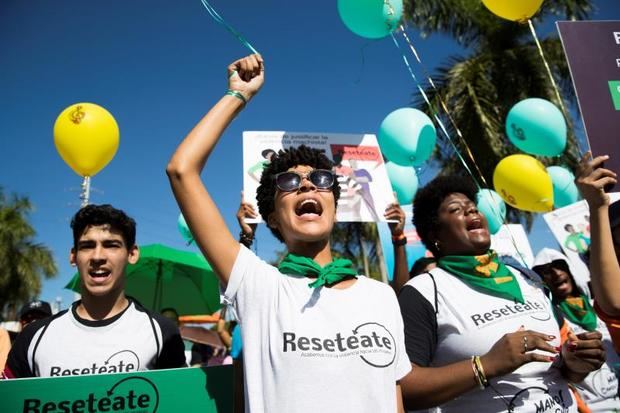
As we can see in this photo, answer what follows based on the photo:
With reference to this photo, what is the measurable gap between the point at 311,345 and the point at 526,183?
13.9 ft

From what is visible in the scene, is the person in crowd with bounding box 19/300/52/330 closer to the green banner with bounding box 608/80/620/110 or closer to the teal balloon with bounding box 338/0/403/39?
the teal balloon with bounding box 338/0/403/39

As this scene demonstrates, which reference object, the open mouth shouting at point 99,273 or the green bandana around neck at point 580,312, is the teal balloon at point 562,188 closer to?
the green bandana around neck at point 580,312

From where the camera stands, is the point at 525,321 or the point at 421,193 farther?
the point at 421,193

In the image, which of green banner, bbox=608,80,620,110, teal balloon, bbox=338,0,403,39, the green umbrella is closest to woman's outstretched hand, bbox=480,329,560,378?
green banner, bbox=608,80,620,110

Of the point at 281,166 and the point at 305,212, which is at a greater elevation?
the point at 281,166

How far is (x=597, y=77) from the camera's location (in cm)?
218

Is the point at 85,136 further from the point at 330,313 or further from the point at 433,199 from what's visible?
the point at 330,313

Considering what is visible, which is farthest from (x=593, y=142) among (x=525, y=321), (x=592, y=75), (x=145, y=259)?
(x=145, y=259)

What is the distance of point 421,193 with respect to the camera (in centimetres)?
264

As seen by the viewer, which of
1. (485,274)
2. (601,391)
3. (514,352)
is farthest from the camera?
(601,391)

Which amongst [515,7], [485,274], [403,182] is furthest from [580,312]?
[515,7]

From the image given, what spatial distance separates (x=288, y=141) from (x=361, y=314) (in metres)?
2.28

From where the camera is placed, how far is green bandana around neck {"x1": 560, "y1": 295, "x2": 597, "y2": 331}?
3619mm

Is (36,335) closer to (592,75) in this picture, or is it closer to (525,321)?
(525,321)
